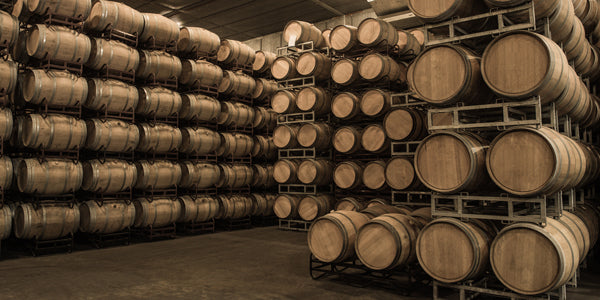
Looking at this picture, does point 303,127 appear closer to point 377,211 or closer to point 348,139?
point 348,139

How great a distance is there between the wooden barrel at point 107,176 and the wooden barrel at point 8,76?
1.87 meters

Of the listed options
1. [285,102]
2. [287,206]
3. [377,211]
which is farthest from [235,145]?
[377,211]

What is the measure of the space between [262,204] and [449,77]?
7605 mm

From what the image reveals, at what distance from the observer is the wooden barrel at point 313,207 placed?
32.7 feet

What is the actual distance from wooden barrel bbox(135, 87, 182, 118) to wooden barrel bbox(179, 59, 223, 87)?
2.42ft

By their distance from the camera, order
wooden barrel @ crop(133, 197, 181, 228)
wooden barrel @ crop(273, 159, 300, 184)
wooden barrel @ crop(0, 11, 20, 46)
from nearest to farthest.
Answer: wooden barrel @ crop(0, 11, 20, 46) → wooden barrel @ crop(133, 197, 181, 228) → wooden barrel @ crop(273, 159, 300, 184)

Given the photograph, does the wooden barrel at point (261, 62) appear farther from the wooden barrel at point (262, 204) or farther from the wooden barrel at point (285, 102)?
the wooden barrel at point (262, 204)

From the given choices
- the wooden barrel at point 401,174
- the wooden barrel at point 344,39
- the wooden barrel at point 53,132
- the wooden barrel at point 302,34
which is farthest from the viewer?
the wooden barrel at point 302,34

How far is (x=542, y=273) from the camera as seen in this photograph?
162 inches

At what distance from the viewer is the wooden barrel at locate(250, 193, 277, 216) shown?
11.5 metres

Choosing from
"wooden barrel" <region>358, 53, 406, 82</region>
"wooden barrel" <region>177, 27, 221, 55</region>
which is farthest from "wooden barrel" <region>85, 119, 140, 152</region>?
"wooden barrel" <region>358, 53, 406, 82</region>

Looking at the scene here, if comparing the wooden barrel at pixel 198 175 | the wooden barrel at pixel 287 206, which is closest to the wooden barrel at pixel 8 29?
the wooden barrel at pixel 198 175

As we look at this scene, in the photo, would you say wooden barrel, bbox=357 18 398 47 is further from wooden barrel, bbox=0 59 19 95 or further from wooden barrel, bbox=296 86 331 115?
wooden barrel, bbox=0 59 19 95

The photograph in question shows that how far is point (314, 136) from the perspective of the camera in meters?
10.1
